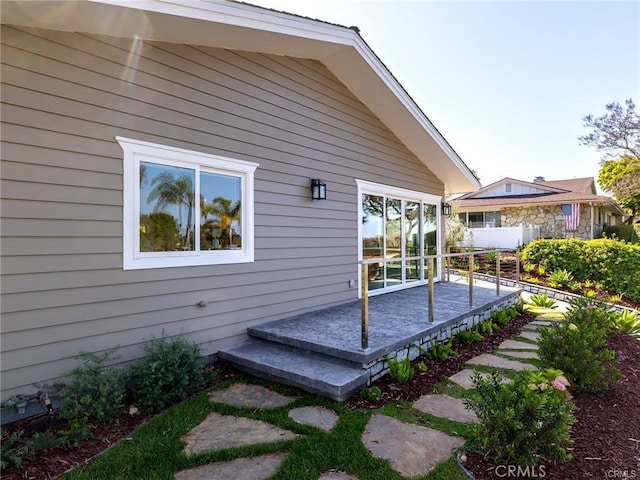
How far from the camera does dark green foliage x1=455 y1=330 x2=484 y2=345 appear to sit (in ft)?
16.2

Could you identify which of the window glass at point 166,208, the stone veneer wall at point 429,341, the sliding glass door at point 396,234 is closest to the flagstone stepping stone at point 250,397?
the stone veneer wall at point 429,341

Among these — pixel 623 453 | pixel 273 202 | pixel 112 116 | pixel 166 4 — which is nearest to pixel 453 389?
pixel 623 453

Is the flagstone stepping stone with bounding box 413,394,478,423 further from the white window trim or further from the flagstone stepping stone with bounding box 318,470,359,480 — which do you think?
the white window trim

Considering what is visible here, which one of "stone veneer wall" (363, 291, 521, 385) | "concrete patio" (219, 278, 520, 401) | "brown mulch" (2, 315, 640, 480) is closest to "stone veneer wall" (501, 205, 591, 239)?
"stone veneer wall" (363, 291, 521, 385)

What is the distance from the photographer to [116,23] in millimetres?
3195

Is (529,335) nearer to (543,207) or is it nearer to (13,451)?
A: (13,451)

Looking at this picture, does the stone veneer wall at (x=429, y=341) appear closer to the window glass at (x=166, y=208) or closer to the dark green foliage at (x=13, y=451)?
the window glass at (x=166, y=208)

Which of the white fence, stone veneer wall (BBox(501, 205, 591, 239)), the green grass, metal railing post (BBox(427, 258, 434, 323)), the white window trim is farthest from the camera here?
stone veneer wall (BBox(501, 205, 591, 239))

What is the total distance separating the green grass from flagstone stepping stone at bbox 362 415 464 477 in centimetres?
6

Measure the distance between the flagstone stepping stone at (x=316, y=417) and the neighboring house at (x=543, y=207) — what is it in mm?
17459

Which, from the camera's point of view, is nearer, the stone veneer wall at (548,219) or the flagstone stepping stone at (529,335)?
the flagstone stepping stone at (529,335)

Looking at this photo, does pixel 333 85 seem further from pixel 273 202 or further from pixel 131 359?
pixel 131 359

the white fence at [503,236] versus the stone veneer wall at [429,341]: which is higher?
the white fence at [503,236]

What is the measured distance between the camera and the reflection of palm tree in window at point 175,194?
12.3 ft
